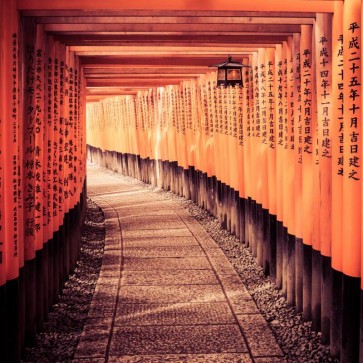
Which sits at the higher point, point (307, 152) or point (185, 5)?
point (185, 5)

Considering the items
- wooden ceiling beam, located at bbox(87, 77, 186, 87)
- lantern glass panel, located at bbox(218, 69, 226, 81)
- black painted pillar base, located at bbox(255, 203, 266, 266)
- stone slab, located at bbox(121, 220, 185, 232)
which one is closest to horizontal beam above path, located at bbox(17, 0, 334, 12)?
lantern glass panel, located at bbox(218, 69, 226, 81)

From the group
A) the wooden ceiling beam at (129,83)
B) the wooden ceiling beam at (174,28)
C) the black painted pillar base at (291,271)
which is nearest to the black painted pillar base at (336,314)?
the black painted pillar base at (291,271)

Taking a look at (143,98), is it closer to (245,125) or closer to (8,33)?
(245,125)

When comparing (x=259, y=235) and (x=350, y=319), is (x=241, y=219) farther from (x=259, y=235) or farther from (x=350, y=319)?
(x=350, y=319)

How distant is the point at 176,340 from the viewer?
6902mm

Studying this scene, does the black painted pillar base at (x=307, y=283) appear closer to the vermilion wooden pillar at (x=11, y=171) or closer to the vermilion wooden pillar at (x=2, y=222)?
the vermilion wooden pillar at (x=11, y=171)

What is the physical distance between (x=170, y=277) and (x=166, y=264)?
3.13 ft

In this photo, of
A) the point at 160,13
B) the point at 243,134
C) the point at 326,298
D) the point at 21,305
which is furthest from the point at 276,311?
the point at 243,134

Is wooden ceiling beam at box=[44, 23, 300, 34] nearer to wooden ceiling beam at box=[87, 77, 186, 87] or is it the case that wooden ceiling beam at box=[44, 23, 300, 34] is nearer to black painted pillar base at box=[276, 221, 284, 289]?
black painted pillar base at box=[276, 221, 284, 289]

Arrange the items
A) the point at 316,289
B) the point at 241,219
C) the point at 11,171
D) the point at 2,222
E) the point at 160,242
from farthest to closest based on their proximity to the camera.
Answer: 1. the point at 160,242
2. the point at 241,219
3. the point at 316,289
4. the point at 11,171
5. the point at 2,222

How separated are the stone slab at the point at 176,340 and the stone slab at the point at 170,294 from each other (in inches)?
45.4

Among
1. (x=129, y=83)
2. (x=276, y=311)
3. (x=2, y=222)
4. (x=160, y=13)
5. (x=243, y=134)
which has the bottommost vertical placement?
(x=276, y=311)

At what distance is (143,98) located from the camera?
81.1 feet

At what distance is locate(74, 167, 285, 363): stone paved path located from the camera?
6551 mm
